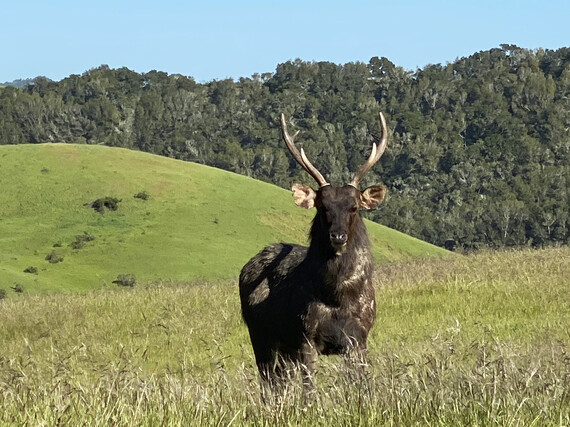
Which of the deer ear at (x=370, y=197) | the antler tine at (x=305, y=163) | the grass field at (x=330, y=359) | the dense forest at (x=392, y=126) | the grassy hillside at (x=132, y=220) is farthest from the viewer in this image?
the dense forest at (x=392, y=126)

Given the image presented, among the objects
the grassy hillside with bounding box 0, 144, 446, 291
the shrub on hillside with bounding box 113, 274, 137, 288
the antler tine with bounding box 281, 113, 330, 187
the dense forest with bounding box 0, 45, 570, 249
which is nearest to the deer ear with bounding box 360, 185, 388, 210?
the antler tine with bounding box 281, 113, 330, 187

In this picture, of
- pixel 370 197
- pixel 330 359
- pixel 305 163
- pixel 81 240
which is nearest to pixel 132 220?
pixel 81 240

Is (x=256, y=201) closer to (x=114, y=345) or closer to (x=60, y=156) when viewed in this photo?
(x=60, y=156)

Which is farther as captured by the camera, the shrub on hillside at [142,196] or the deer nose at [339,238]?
the shrub on hillside at [142,196]

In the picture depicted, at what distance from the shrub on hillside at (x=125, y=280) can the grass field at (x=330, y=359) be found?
29.1 m

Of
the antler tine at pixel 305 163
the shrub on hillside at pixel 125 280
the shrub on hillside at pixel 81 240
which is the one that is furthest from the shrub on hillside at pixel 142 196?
the antler tine at pixel 305 163

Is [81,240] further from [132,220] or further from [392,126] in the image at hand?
[392,126]

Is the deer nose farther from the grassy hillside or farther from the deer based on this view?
the grassy hillside

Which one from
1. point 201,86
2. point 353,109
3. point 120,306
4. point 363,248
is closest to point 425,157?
point 353,109

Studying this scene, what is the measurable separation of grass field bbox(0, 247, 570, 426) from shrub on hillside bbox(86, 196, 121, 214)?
4282 cm

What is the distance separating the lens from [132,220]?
60625 millimetres

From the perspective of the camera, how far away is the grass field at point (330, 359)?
5.04 meters

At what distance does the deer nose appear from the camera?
842cm

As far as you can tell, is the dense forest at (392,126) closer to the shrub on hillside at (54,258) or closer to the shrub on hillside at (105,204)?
the shrub on hillside at (105,204)
